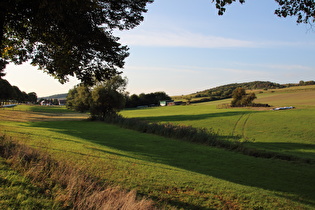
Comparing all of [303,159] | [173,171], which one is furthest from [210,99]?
[173,171]

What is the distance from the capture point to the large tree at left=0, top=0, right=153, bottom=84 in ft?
28.3

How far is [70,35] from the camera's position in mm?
9695

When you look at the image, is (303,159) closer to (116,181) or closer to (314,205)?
(314,205)

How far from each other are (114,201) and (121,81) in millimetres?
46206

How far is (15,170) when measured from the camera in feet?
20.8

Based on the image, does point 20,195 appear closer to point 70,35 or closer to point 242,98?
point 70,35

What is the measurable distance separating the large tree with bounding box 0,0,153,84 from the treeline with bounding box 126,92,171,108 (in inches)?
4379

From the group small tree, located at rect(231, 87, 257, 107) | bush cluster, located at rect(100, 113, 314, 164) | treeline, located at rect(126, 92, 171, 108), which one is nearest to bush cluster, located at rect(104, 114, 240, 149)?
bush cluster, located at rect(100, 113, 314, 164)

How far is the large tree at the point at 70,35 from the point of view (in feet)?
28.3

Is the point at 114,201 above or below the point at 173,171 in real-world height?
above

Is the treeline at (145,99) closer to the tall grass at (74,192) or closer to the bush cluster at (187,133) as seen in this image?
the bush cluster at (187,133)

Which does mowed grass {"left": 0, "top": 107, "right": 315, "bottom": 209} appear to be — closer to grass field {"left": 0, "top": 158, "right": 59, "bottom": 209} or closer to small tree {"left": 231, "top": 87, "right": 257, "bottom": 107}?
grass field {"left": 0, "top": 158, "right": 59, "bottom": 209}

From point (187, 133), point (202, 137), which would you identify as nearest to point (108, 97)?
point (187, 133)

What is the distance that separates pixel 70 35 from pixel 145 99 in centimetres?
12949
